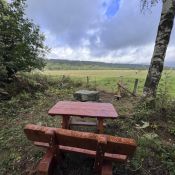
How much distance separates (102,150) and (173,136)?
10.4 feet

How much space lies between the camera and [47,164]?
12.6ft

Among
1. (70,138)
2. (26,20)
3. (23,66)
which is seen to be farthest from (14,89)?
(70,138)

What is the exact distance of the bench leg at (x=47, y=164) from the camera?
378 cm

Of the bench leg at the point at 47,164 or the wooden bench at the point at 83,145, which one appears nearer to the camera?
the wooden bench at the point at 83,145

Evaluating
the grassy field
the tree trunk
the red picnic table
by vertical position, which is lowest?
the grassy field

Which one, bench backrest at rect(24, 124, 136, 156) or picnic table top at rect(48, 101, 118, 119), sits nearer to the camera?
bench backrest at rect(24, 124, 136, 156)

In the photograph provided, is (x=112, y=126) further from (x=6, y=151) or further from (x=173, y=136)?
(x=6, y=151)

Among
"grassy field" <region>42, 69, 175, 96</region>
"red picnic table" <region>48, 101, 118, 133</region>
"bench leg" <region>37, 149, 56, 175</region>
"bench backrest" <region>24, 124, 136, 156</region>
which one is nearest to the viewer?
"bench backrest" <region>24, 124, 136, 156</region>

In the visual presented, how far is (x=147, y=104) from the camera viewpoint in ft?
23.8

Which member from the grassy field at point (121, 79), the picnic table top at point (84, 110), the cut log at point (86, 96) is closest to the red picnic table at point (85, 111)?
the picnic table top at point (84, 110)

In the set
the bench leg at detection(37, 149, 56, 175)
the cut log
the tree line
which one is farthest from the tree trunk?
the bench leg at detection(37, 149, 56, 175)

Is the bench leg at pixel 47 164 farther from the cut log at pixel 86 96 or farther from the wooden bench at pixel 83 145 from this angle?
the cut log at pixel 86 96

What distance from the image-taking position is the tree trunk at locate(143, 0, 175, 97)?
741cm

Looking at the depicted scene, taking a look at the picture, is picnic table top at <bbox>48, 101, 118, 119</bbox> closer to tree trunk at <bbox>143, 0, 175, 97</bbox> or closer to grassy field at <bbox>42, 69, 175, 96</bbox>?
tree trunk at <bbox>143, 0, 175, 97</bbox>
